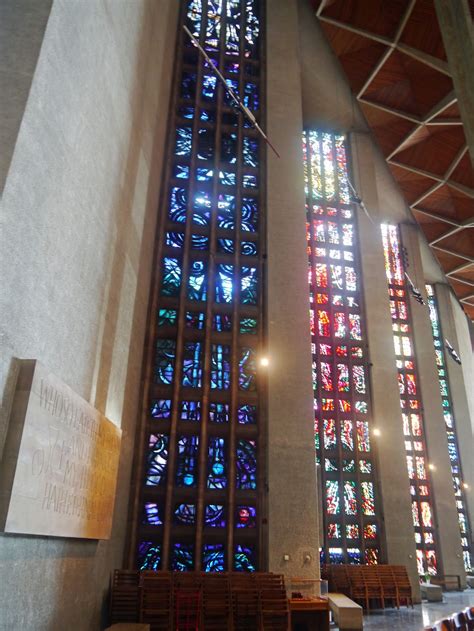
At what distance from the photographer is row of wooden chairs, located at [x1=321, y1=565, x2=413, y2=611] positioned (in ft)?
38.0

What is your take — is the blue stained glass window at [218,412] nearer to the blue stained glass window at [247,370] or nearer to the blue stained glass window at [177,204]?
the blue stained glass window at [247,370]

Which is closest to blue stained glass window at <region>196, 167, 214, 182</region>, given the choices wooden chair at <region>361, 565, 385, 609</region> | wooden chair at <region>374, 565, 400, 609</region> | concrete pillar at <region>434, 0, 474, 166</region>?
concrete pillar at <region>434, 0, 474, 166</region>

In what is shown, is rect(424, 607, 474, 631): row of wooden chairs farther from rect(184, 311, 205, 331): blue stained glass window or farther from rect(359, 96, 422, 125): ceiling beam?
rect(359, 96, 422, 125): ceiling beam

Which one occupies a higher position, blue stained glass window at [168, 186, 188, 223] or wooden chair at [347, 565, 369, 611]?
blue stained glass window at [168, 186, 188, 223]

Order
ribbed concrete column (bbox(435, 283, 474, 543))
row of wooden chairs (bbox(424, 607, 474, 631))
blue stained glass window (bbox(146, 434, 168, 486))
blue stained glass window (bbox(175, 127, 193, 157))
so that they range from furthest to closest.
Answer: ribbed concrete column (bbox(435, 283, 474, 543)) → blue stained glass window (bbox(175, 127, 193, 157)) → blue stained glass window (bbox(146, 434, 168, 486)) → row of wooden chairs (bbox(424, 607, 474, 631))

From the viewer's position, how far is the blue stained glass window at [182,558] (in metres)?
9.65

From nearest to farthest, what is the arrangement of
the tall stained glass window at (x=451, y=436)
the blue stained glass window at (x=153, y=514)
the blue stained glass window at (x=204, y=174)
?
the blue stained glass window at (x=153, y=514) < the blue stained glass window at (x=204, y=174) < the tall stained glass window at (x=451, y=436)

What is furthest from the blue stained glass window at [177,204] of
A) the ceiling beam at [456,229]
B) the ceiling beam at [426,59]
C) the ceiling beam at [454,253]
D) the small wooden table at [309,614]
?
the ceiling beam at [454,253]

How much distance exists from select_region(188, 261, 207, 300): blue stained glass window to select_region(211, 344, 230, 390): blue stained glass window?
1.29 m

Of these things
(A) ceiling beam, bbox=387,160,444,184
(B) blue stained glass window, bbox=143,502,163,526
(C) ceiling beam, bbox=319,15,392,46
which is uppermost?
(C) ceiling beam, bbox=319,15,392,46

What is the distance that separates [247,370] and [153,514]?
3503mm

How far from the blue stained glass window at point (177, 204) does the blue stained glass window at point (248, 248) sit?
1.55m

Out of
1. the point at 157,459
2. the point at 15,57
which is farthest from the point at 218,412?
the point at 15,57

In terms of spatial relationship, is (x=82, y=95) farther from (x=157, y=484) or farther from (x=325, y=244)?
(x=325, y=244)
